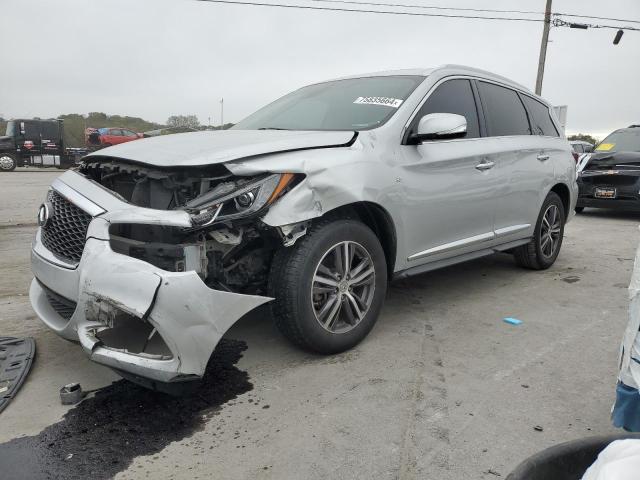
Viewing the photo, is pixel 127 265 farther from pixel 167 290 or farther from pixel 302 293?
pixel 302 293

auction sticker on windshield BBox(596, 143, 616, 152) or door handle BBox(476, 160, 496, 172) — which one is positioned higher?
auction sticker on windshield BBox(596, 143, 616, 152)

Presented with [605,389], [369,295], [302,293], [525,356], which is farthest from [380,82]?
[605,389]

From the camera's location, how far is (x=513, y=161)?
14.8ft

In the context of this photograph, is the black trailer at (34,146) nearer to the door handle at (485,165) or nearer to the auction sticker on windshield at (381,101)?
the auction sticker on windshield at (381,101)

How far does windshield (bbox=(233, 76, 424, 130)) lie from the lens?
3.59 m

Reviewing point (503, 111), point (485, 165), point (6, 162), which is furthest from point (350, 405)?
point (6, 162)

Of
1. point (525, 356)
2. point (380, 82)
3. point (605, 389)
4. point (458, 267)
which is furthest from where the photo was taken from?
point (458, 267)

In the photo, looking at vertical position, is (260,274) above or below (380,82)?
below

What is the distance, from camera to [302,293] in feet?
9.40

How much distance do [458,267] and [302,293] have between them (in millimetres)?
3121

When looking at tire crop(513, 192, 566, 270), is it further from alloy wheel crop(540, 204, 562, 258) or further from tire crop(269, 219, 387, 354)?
tire crop(269, 219, 387, 354)

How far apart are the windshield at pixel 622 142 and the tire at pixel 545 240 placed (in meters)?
5.16

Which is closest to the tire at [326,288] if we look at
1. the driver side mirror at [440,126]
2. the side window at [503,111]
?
the driver side mirror at [440,126]

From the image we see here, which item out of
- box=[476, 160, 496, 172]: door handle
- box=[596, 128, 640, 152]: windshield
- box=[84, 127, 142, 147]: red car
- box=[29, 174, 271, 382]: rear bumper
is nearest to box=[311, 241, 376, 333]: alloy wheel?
box=[29, 174, 271, 382]: rear bumper
